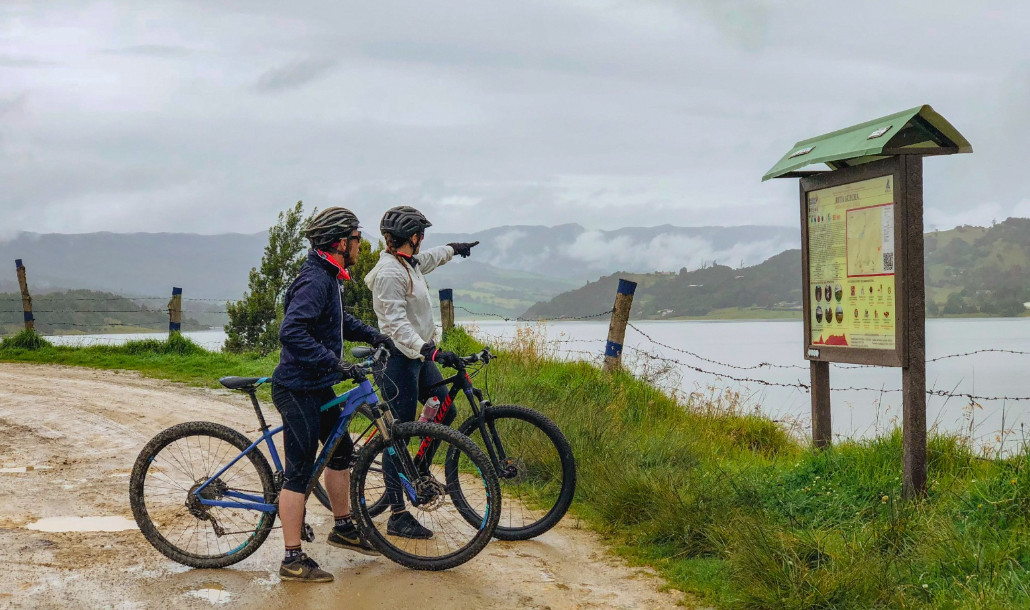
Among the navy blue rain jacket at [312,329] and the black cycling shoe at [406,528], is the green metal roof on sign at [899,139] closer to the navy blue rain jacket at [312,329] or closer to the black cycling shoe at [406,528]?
the navy blue rain jacket at [312,329]

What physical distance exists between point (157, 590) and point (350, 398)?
146cm

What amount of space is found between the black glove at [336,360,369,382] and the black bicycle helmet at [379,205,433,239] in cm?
105

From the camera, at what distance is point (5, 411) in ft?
34.3

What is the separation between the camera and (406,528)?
18.0ft

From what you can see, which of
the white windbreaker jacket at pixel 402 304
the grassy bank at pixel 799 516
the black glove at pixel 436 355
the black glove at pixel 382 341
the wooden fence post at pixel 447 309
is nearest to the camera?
the grassy bank at pixel 799 516

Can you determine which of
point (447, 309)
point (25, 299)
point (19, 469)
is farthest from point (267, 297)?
point (19, 469)

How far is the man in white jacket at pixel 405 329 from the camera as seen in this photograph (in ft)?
17.9

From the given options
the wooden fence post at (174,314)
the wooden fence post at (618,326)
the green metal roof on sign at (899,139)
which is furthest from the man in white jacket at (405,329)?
the wooden fence post at (174,314)

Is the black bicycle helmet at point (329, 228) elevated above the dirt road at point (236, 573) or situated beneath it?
elevated above

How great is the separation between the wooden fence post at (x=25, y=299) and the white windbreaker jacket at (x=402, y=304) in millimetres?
17969

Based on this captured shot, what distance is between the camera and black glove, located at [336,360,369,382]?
15.5 feet

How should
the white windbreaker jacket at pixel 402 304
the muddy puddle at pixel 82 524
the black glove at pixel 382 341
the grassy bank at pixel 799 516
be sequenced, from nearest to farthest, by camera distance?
the grassy bank at pixel 799 516, the black glove at pixel 382 341, the white windbreaker jacket at pixel 402 304, the muddy puddle at pixel 82 524

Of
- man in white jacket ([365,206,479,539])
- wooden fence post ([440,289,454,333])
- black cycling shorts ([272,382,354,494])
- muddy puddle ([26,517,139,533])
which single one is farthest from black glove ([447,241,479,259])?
wooden fence post ([440,289,454,333])

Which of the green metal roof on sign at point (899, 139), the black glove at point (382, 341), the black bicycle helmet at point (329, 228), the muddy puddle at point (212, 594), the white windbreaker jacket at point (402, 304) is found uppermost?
the green metal roof on sign at point (899, 139)
